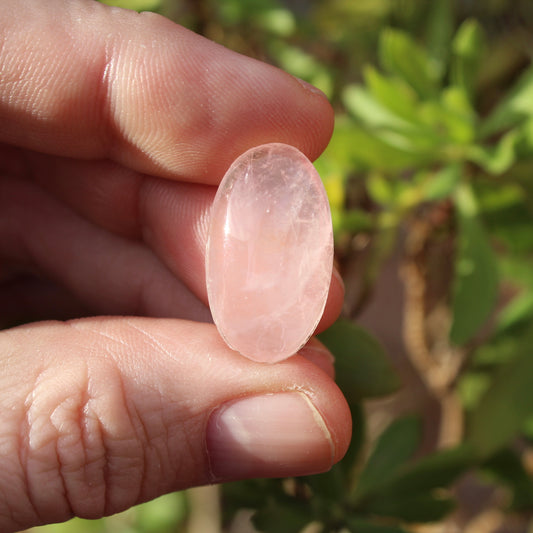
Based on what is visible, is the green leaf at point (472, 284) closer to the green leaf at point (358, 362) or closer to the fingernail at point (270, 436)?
the green leaf at point (358, 362)

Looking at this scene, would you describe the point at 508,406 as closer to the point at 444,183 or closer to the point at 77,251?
the point at 444,183

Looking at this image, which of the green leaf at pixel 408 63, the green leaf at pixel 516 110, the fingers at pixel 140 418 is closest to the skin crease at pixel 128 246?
the fingers at pixel 140 418

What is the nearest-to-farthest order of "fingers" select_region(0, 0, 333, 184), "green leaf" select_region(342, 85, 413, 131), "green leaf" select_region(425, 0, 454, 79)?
1. "fingers" select_region(0, 0, 333, 184)
2. "green leaf" select_region(342, 85, 413, 131)
3. "green leaf" select_region(425, 0, 454, 79)

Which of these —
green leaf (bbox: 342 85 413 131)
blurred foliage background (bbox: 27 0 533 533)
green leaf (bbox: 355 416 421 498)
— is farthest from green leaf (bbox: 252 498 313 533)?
green leaf (bbox: 342 85 413 131)

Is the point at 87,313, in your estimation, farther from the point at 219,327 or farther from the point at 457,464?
the point at 457,464

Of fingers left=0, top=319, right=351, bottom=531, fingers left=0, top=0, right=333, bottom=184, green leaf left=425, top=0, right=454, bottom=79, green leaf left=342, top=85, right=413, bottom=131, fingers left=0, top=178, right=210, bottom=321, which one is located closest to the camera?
fingers left=0, top=319, right=351, bottom=531

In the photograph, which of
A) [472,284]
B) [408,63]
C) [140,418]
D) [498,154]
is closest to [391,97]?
[408,63]

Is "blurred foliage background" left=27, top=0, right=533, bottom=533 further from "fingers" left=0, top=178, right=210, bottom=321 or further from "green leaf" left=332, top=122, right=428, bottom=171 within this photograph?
"fingers" left=0, top=178, right=210, bottom=321
